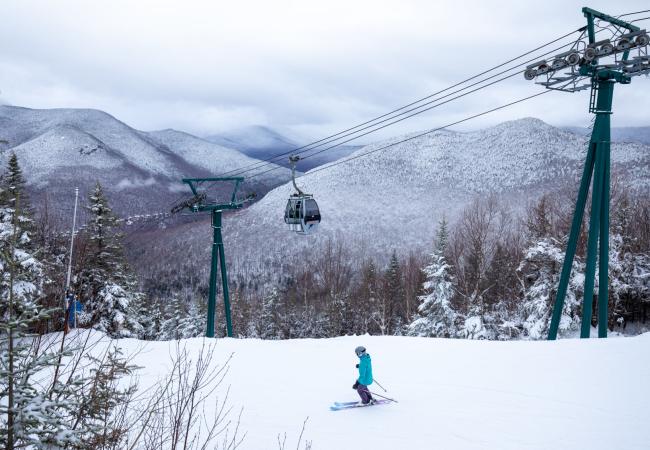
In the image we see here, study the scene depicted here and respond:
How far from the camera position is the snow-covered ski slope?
8148 mm

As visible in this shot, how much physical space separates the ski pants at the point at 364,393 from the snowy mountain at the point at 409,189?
303 ft

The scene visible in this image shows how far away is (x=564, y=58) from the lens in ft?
45.4

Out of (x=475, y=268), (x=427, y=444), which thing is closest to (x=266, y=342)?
(x=427, y=444)

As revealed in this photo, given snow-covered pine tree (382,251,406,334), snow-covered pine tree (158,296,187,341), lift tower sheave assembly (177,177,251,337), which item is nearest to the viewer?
lift tower sheave assembly (177,177,251,337)

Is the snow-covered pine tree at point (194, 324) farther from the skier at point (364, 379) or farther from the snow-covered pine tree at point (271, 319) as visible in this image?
the skier at point (364, 379)

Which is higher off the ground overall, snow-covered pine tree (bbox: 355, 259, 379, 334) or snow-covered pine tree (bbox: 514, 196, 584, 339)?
snow-covered pine tree (bbox: 514, 196, 584, 339)

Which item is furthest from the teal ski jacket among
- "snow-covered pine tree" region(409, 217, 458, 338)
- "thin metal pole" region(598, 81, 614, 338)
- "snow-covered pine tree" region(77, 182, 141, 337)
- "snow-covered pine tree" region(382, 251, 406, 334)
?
"snow-covered pine tree" region(382, 251, 406, 334)

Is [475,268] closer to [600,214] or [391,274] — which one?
[391,274]

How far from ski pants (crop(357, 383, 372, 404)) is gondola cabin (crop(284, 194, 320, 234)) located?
23.5 feet

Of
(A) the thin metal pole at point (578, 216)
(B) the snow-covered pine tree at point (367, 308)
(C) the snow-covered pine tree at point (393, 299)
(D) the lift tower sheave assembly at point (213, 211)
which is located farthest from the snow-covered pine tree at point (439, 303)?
(A) the thin metal pole at point (578, 216)

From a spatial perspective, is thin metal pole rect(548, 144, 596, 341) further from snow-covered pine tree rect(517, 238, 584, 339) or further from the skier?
snow-covered pine tree rect(517, 238, 584, 339)

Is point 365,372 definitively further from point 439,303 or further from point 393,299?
point 393,299

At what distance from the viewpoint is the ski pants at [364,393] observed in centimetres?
991

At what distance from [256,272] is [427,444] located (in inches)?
4097
